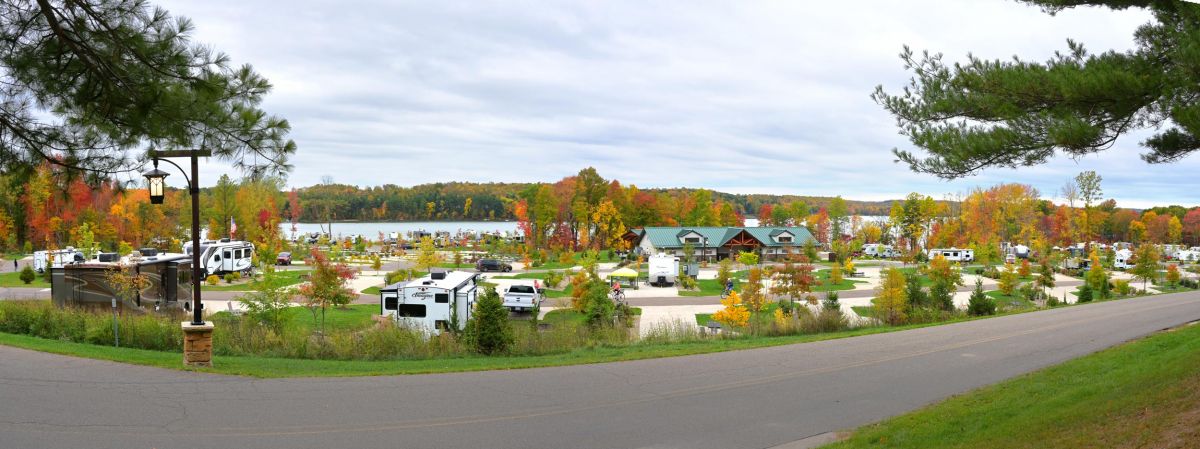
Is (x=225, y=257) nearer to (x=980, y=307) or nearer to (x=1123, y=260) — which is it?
(x=980, y=307)

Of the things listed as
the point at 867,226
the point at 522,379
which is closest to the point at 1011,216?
the point at 867,226

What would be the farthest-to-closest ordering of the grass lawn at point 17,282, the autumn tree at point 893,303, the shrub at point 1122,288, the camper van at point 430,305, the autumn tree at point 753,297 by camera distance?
the shrub at point 1122,288, the grass lawn at point 17,282, the autumn tree at point 753,297, the autumn tree at point 893,303, the camper van at point 430,305

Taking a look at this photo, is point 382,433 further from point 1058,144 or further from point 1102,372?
point 1102,372

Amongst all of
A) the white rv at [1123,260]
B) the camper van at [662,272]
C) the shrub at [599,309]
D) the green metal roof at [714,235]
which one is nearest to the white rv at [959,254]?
the white rv at [1123,260]

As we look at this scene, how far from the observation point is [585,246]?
7312 cm

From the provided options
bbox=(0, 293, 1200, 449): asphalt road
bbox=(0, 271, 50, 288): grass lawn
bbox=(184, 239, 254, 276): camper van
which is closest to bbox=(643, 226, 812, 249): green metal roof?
bbox=(184, 239, 254, 276): camper van

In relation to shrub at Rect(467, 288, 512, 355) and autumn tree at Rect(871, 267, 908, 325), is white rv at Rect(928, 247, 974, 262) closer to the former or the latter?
autumn tree at Rect(871, 267, 908, 325)

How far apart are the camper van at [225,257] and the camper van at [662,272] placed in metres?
22.4

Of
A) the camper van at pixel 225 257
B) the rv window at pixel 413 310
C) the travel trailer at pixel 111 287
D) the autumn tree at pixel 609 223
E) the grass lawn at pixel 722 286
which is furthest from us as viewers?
the autumn tree at pixel 609 223

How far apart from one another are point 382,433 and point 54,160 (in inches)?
205

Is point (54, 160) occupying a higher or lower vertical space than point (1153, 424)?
higher

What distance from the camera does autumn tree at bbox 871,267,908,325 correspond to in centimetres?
2105

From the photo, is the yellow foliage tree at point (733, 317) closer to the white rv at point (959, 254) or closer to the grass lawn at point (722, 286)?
the grass lawn at point (722, 286)

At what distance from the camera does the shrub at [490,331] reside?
534 inches
